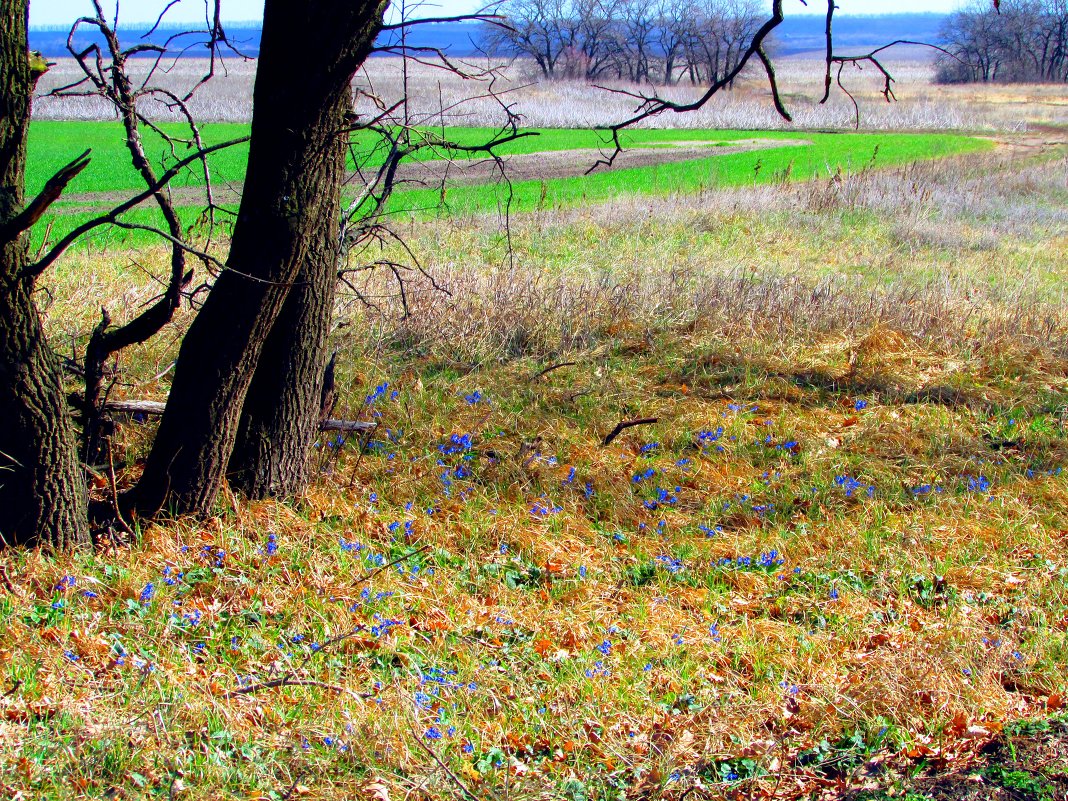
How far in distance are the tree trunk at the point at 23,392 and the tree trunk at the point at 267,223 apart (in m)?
0.49

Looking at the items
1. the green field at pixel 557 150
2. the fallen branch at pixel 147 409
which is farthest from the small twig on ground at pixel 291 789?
the green field at pixel 557 150

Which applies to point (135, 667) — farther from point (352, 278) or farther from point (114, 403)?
point (352, 278)

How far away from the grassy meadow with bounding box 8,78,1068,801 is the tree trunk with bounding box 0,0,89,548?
0.62 ft

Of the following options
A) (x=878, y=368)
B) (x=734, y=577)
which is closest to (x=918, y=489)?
(x=734, y=577)

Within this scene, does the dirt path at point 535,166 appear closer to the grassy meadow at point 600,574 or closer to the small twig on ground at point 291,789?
the grassy meadow at point 600,574

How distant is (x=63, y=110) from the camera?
137ft

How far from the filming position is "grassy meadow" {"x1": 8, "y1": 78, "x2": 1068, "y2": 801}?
3.17 m

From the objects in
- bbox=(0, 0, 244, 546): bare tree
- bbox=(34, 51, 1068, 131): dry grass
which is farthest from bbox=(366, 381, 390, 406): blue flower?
bbox=(34, 51, 1068, 131): dry grass

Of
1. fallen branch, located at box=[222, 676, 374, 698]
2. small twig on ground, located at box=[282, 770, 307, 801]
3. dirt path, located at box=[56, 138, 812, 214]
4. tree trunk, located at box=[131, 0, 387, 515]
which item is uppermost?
dirt path, located at box=[56, 138, 812, 214]

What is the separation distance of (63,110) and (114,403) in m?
43.6

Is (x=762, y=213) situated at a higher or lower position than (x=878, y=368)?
higher

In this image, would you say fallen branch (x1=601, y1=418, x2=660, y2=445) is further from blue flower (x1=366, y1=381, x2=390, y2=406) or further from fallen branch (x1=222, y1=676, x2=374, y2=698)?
fallen branch (x1=222, y1=676, x2=374, y2=698)

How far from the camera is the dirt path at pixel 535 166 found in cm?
1978

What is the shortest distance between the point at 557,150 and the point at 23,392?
96.5 ft
